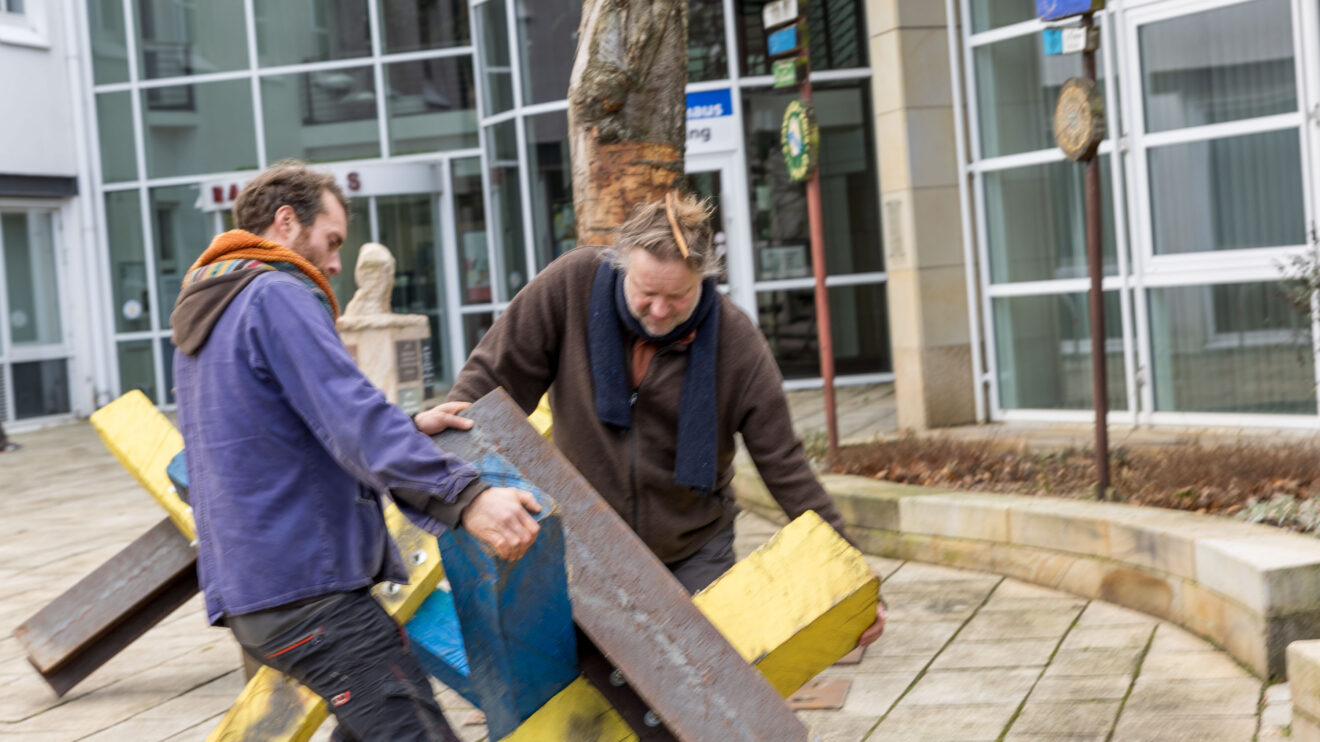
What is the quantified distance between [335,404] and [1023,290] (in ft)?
28.4

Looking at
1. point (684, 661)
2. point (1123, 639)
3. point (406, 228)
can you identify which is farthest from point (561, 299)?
point (406, 228)

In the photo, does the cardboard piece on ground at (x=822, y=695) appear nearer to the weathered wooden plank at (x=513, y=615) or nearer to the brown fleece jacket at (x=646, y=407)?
the brown fleece jacket at (x=646, y=407)

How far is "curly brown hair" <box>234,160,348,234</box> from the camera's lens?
10.4 ft

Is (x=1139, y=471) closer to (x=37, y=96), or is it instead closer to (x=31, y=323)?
(x=31, y=323)

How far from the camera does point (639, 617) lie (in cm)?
258

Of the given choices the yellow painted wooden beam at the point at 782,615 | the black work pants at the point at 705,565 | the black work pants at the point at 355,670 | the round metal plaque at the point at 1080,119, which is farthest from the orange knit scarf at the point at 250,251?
the round metal plaque at the point at 1080,119

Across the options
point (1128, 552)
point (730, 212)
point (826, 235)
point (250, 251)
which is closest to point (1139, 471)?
point (1128, 552)

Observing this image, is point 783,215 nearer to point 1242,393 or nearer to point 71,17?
point 1242,393

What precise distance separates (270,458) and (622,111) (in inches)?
130

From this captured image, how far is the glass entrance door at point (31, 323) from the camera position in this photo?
63.2 ft

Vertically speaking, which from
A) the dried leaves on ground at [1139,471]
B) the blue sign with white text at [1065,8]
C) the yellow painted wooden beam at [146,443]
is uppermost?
the blue sign with white text at [1065,8]

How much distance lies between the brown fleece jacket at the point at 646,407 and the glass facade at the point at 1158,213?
5.82 metres

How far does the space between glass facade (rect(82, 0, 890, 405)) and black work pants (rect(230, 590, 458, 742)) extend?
1390 centimetres

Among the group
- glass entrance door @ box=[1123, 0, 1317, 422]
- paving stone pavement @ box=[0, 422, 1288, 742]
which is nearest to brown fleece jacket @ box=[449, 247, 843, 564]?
paving stone pavement @ box=[0, 422, 1288, 742]
